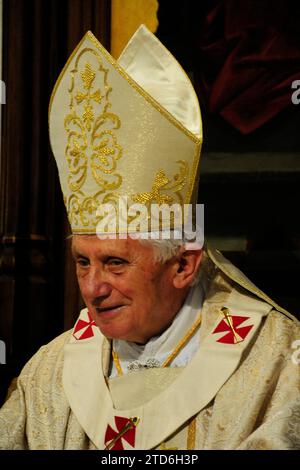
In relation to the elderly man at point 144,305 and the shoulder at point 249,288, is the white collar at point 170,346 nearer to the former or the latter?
the elderly man at point 144,305

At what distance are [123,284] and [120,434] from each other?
52 cm

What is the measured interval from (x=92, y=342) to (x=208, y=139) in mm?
1438

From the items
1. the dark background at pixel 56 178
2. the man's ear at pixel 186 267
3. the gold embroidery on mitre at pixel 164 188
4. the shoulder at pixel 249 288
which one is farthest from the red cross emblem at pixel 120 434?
the dark background at pixel 56 178

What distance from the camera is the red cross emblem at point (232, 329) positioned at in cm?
228

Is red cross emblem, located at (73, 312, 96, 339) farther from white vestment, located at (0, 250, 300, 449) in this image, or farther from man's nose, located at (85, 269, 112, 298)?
man's nose, located at (85, 269, 112, 298)

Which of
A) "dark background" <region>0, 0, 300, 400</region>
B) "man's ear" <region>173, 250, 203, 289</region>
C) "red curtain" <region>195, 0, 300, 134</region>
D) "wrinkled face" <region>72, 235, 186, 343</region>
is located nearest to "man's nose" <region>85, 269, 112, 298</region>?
"wrinkled face" <region>72, 235, 186, 343</region>

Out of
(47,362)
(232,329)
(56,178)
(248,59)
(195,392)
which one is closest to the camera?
(195,392)

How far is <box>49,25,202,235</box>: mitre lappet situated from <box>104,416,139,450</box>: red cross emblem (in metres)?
0.66

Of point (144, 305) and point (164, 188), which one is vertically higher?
point (164, 188)

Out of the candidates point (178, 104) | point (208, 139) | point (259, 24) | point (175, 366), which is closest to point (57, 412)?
point (175, 366)

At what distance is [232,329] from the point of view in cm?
232

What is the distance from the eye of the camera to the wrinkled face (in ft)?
7.37

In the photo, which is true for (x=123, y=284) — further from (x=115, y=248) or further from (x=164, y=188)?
(x=164, y=188)

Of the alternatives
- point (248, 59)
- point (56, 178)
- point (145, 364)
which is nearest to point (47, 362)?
point (145, 364)
